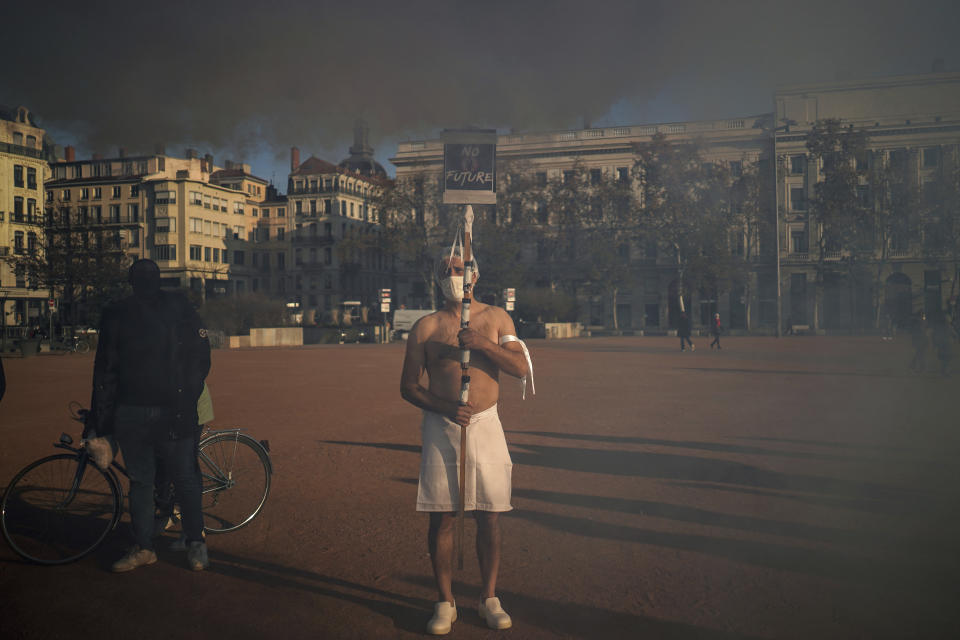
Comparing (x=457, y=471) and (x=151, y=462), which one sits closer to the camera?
(x=457, y=471)

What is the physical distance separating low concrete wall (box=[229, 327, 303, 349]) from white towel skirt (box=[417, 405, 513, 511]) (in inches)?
1336

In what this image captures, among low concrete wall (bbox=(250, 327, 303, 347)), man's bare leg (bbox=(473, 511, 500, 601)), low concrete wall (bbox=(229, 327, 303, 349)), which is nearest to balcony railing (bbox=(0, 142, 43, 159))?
man's bare leg (bbox=(473, 511, 500, 601))

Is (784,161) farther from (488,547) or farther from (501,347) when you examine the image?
(488,547)

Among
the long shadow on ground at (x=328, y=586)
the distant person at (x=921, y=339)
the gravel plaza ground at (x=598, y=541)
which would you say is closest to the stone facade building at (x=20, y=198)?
the gravel plaza ground at (x=598, y=541)

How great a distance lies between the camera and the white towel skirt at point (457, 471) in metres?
3.68

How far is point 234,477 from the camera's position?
5.71 meters

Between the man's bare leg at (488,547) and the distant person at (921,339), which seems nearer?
the man's bare leg at (488,547)

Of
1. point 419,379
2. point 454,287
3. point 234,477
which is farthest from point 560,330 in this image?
point 419,379

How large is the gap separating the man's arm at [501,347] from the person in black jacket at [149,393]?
6.56 ft

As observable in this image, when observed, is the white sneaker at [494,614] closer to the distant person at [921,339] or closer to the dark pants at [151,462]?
the dark pants at [151,462]

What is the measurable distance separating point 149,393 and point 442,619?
7.23ft

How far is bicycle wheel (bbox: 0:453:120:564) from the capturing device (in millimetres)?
4720

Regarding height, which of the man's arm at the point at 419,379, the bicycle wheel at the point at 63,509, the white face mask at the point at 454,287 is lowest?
the bicycle wheel at the point at 63,509

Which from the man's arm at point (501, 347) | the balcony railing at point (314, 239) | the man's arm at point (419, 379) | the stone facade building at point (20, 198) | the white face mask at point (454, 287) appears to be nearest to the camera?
the man's arm at point (501, 347)
